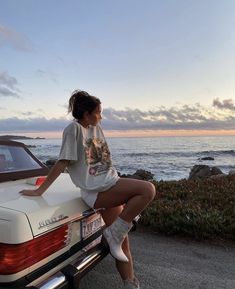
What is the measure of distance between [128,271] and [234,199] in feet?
14.4

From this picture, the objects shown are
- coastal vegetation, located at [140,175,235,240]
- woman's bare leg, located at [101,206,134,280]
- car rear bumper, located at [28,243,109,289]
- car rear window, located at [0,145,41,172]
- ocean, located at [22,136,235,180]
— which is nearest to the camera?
car rear bumper, located at [28,243,109,289]

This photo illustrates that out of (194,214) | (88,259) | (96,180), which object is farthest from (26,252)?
(194,214)

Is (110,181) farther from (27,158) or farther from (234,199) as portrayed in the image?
(234,199)

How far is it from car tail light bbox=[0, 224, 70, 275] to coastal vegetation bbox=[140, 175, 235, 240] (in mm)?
3381

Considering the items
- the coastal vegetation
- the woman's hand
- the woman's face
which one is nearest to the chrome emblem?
the woman's hand

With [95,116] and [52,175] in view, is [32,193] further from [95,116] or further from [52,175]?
[95,116]

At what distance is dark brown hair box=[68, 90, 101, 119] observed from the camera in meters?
3.24

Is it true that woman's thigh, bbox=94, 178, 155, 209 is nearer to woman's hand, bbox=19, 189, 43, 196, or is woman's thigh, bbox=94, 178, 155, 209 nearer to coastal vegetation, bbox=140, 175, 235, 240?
woman's hand, bbox=19, 189, 43, 196

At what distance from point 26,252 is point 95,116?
4.53 ft

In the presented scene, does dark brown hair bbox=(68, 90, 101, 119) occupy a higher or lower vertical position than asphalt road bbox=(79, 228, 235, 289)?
higher

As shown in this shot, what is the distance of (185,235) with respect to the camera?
5.79m

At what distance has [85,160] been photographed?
10.5ft

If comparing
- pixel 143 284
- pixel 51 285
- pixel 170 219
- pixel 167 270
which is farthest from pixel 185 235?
pixel 51 285

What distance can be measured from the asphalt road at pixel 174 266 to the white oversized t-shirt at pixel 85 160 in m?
1.36
